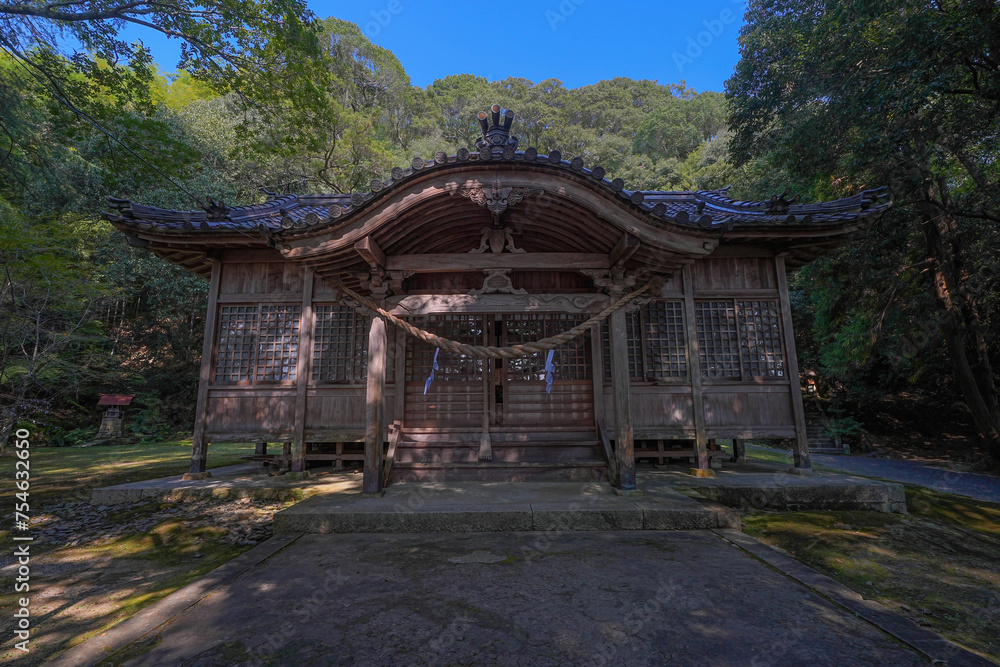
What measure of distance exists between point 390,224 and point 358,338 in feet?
9.74

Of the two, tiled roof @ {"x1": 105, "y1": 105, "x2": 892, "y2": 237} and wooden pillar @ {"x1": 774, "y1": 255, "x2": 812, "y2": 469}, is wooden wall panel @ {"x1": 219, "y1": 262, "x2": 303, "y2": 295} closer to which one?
tiled roof @ {"x1": 105, "y1": 105, "x2": 892, "y2": 237}

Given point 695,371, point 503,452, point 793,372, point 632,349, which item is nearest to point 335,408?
point 503,452

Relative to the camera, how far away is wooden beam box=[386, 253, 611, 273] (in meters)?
6.38

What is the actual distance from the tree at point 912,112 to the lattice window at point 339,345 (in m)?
11.8

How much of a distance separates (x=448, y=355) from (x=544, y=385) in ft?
6.28

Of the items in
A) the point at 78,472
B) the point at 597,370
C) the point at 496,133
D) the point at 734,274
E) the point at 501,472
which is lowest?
the point at 78,472

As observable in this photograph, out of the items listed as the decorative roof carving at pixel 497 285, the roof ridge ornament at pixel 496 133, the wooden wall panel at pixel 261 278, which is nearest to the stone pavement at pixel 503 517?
the decorative roof carving at pixel 497 285

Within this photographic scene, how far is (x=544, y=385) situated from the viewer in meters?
8.12

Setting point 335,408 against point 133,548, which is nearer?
point 133,548

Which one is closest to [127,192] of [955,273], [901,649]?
[901,649]

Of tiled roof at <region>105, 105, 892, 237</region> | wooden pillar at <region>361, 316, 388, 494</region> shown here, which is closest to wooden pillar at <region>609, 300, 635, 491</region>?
tiled roof at <region>105, 105, 892, 237</region>

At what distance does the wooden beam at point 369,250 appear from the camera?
5848mm

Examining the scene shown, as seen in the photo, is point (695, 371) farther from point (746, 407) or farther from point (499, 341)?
point (499, 341)

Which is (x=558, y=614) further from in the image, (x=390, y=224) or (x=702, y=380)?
(x=702, y=380)
